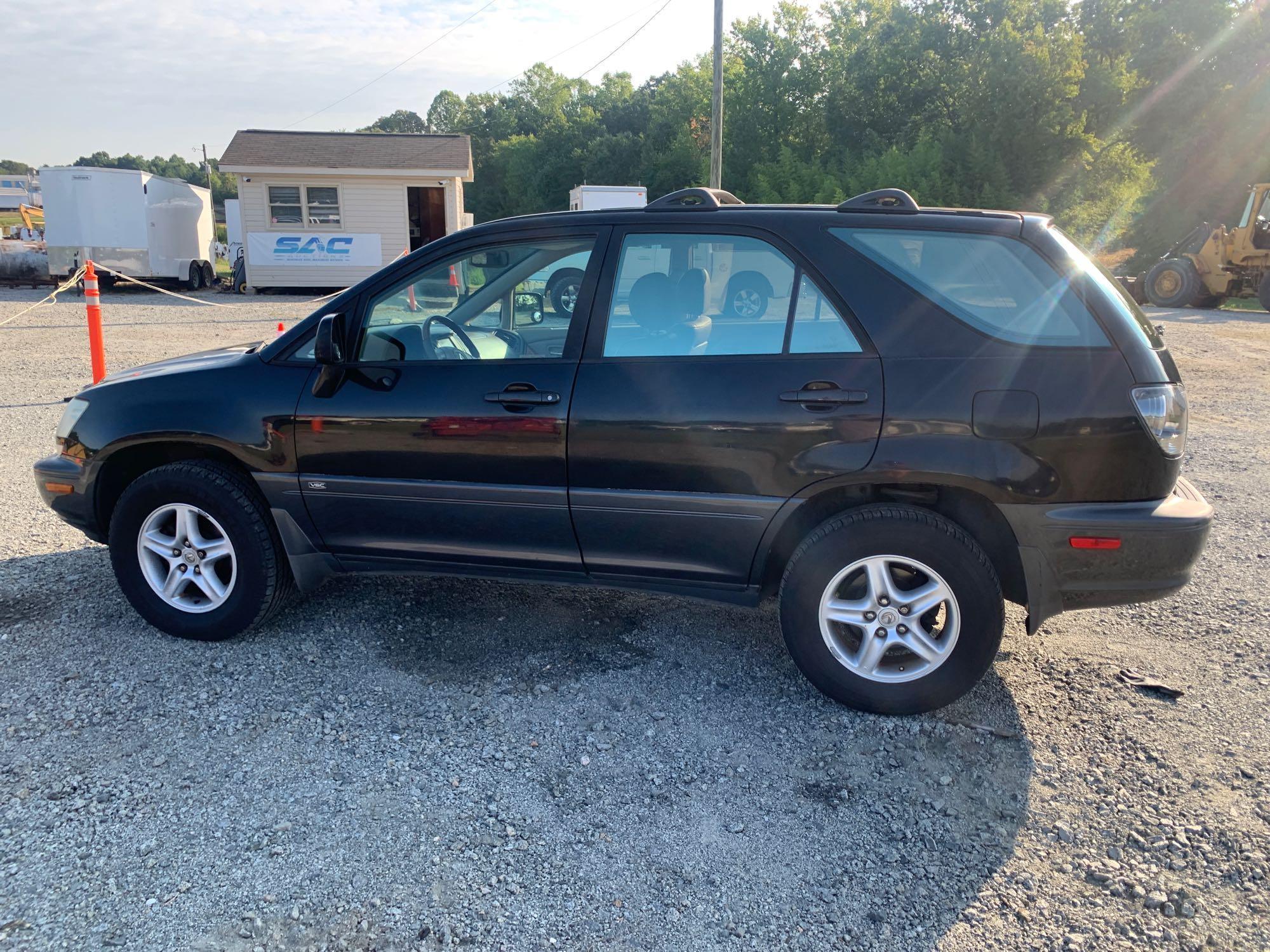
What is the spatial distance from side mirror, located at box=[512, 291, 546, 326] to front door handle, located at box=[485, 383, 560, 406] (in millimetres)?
390

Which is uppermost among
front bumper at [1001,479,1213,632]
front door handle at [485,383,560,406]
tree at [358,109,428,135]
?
tree at [358,109,428,135]

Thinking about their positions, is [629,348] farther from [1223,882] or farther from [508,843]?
[1223,882]

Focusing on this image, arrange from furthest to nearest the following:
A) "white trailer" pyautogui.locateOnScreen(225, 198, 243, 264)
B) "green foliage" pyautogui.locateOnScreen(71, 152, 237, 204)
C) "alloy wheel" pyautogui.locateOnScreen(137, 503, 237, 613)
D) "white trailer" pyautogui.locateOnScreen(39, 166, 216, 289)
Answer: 1. "green foliage" pyautogui.locateOnScreen(71, 152, 237, 204)
2. "white trailer" pyautogui.locateOnScreen(225, 198, 243, 264)
3. "white trailer" pyautogui.locateOnScreen(39, 166, 216, 289)
4. "alloy wheel" pyautogui.locateOnScreen(137, 503, 237, 613)

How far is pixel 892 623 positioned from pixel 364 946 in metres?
2.00

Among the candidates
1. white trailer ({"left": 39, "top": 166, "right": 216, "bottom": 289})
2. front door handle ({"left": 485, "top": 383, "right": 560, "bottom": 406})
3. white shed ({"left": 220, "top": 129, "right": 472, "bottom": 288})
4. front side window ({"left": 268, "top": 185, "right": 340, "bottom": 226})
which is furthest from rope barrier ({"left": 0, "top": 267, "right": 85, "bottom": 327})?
front door handle ({"left": 485, "top": 383, "right": 560, "bottom": 406})

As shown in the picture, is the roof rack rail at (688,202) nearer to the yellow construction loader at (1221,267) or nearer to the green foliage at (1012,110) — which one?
the yellow construction loader at (1221,267)

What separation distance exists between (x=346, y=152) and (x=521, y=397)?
24.1m

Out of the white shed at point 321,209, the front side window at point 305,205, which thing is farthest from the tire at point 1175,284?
the front side window at point 305,205

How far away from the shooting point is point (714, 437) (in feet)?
10.7

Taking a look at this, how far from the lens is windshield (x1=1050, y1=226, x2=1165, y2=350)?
3.12 meters

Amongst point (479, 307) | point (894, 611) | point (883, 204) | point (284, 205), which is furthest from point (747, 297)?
point (284, 205)

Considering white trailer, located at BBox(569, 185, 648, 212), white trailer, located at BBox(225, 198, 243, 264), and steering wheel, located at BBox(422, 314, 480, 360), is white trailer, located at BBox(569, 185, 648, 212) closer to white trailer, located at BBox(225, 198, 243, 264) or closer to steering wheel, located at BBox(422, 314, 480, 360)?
white trailer, located at BBox(225, 198, 243, 264)

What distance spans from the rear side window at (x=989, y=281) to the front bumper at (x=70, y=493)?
11.1 feet

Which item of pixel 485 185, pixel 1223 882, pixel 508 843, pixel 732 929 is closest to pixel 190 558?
pixel 508 843
